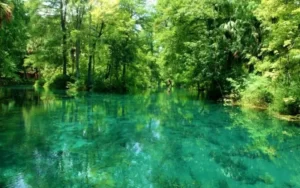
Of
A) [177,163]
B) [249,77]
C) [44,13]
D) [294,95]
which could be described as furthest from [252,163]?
[44,13]

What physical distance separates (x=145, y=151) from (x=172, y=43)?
24070mm

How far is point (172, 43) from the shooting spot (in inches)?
1297

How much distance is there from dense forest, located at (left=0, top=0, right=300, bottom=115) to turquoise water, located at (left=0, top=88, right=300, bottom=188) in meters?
4.38

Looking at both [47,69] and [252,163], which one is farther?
[47,69]

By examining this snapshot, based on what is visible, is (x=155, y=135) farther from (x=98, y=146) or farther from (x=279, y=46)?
(x=279, y=46)

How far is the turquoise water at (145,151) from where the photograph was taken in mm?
7277

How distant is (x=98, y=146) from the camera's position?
406 inches

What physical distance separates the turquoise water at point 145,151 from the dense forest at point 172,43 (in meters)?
4.38

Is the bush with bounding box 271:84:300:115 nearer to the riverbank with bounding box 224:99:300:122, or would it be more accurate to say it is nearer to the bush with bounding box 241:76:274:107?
the riverbank with bounding box 224:99:300:122

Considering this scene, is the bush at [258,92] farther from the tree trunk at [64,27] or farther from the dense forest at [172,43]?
the tree trunk at [64,27]

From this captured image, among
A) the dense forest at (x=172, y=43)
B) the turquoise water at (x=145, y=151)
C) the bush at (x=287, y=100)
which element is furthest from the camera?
the dense forest at (x=172, y=43)

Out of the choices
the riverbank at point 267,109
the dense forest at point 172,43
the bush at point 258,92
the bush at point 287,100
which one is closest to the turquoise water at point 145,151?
the riverbank at point 267,109

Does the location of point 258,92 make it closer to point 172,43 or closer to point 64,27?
point 172,43

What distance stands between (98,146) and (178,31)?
23793mm
